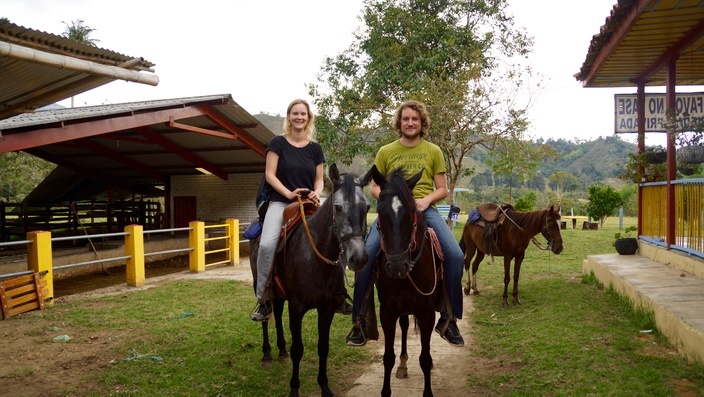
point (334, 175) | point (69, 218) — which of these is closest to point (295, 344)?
point (334, 175)

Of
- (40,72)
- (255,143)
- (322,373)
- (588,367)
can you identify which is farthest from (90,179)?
(588,367)

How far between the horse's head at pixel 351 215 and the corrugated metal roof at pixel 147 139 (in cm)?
708

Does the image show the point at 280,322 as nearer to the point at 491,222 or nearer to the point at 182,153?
the point at 491,222

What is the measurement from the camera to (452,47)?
71.2 feet

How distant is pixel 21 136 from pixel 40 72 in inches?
146

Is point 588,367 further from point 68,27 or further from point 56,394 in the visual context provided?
point 68,27

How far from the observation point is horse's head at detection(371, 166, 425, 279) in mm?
3236

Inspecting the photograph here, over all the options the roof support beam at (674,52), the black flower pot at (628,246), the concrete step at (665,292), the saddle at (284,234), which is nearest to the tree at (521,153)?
the roof support beam at (674,52)

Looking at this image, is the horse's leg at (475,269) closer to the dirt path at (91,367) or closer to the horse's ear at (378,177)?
the dirt path at (91,367)

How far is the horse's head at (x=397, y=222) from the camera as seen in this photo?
3.24 m

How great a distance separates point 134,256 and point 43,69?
533 cm

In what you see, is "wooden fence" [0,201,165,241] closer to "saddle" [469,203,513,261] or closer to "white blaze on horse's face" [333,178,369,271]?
"saddle" [469,203,513,261]

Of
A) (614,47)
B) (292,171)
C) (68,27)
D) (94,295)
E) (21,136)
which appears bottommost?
(94,295)

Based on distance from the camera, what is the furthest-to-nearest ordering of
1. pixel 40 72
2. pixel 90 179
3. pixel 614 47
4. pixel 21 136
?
1. pixel 90 179
2. pixel 21 136
3. pixel 614 47
4. pixel 40 72
